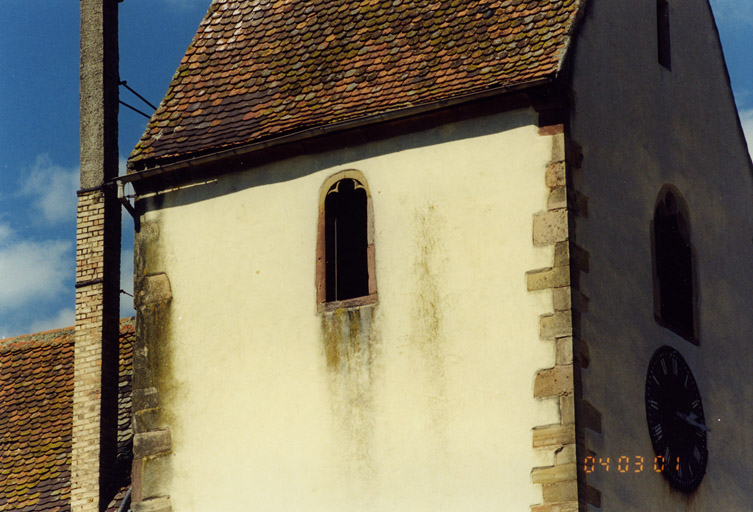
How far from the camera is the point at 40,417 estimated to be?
2038 cm

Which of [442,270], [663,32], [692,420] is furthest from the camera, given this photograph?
[663,32]

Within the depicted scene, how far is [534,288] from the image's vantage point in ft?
51.8

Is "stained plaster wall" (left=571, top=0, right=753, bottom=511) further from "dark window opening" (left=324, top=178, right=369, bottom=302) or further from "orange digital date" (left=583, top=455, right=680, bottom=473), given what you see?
"dark window opening" (left=324, top=178, right=369, bottom=302)

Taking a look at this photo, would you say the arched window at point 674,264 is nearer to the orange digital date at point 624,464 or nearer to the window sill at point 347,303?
the orange digital date at point 624,464

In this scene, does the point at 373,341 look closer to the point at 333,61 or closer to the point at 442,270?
the point at 442,270

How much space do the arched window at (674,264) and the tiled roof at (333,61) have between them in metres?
2.47

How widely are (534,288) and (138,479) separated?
4866 millimetres

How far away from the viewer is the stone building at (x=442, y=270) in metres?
15.7

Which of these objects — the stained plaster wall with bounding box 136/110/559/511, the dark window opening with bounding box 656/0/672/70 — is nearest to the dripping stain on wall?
the stained plaster wall with bounding box 136/110/559/511

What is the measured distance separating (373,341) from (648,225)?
3.34 m

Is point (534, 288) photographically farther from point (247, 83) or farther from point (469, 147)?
point (247, 83)

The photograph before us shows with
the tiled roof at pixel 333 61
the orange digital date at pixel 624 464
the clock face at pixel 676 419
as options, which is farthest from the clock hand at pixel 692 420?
the tiled roof at pixel 333 61

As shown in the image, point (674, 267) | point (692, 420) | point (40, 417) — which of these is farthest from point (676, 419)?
point (40, 417)

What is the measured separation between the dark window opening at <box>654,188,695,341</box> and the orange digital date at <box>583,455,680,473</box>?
1.60 meters
